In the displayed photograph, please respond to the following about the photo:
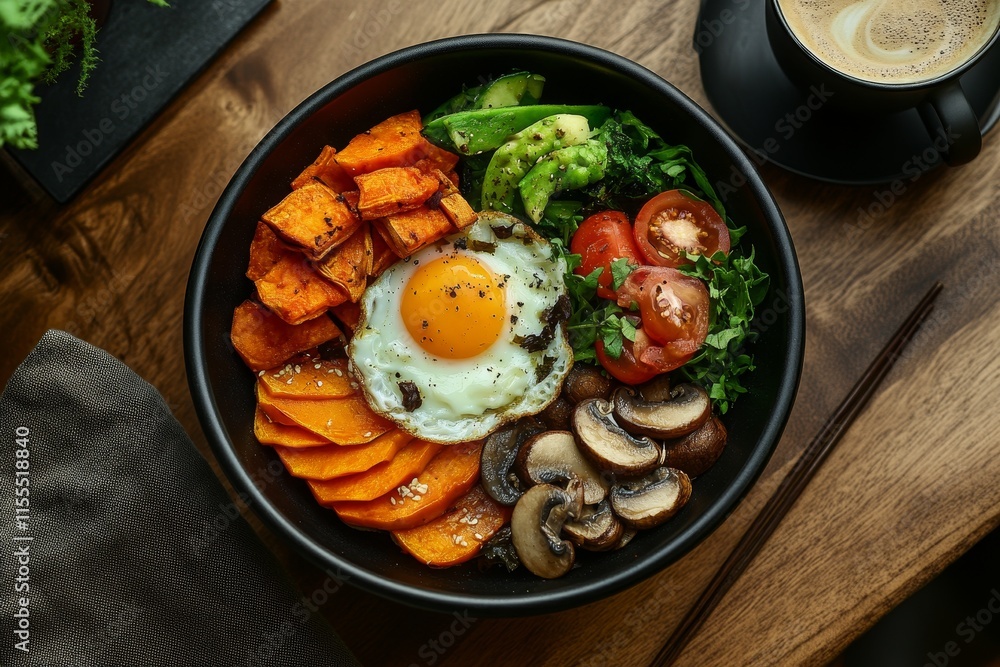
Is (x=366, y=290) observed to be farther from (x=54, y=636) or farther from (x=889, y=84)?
(x=889, y=84)

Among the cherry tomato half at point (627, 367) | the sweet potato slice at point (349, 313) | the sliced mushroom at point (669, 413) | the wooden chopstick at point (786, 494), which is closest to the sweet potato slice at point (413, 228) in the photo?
the sweet potato slice at point (349, 313)

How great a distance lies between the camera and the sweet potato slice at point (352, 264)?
2580mm

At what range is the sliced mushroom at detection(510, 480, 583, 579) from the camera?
2445 millimetres

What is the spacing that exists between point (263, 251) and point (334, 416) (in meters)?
0.55

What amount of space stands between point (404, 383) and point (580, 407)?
0.56 metres

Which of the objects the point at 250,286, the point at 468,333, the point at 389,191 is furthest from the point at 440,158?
the point at 250,286

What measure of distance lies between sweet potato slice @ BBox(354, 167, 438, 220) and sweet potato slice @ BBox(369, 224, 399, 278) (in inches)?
5.2

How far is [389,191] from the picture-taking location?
253 centimetres

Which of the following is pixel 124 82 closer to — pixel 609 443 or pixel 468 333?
pixel 468 333

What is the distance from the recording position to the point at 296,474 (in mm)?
2580

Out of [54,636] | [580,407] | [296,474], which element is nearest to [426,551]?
[296,474]

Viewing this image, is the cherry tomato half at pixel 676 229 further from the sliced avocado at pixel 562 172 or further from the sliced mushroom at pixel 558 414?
the sliced mushroom at pixel 558 414

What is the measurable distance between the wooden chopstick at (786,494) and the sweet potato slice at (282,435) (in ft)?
4.19

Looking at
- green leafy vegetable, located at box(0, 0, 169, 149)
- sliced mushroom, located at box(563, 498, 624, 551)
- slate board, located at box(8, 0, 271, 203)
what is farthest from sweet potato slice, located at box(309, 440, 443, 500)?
slate board, located at box(8, 0, 271, 203)
